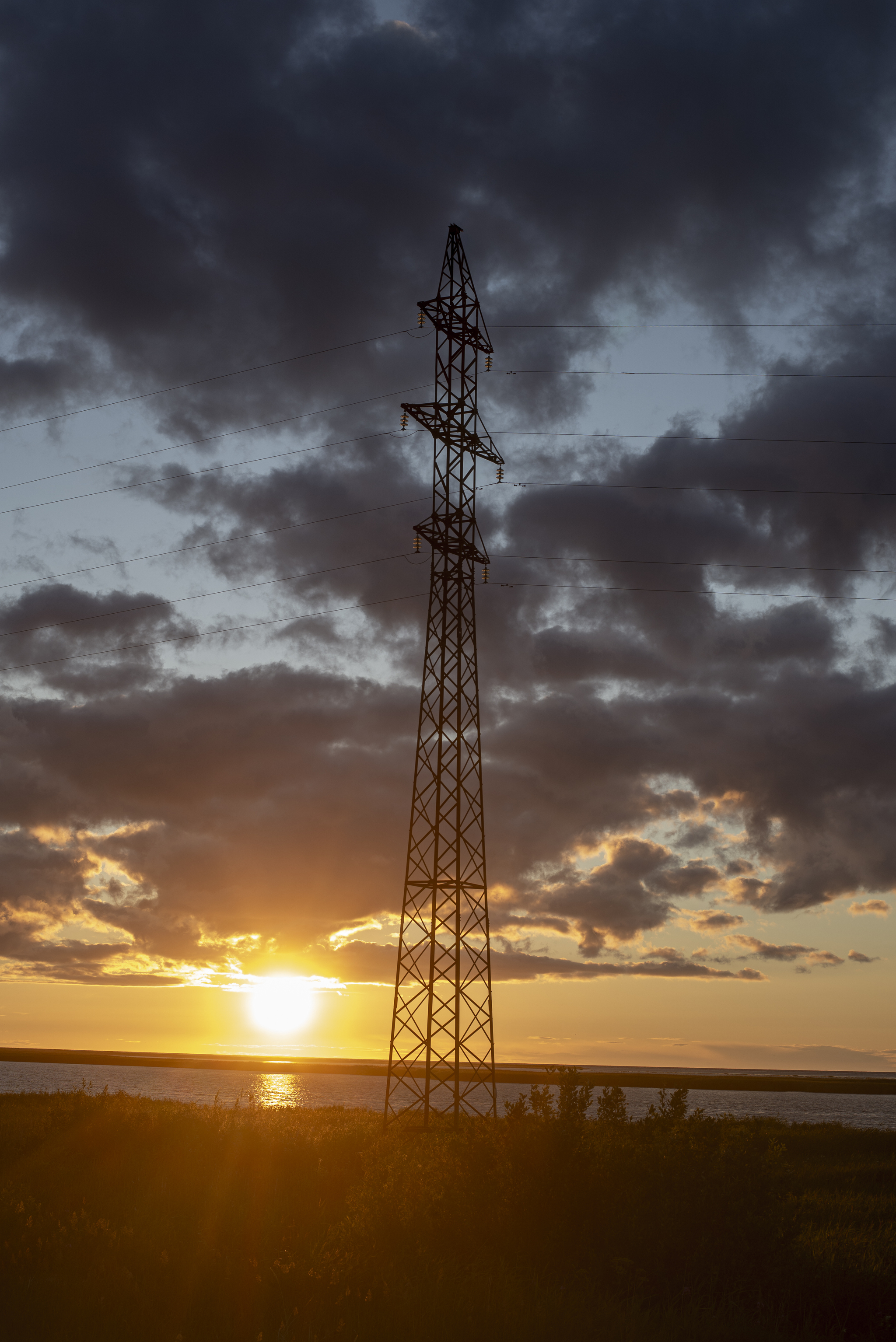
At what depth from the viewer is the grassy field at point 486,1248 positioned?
45.1ft

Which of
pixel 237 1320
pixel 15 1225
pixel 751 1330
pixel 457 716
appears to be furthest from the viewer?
pixel 457 716

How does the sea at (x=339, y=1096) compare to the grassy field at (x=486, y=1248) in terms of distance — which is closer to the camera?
the grassy field at (x=486, y=1248)

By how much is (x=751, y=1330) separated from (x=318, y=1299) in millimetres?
6435

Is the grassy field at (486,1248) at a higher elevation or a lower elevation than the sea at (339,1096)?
higher

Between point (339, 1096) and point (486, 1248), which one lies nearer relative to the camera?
point (486, 1248)

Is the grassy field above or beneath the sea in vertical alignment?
above

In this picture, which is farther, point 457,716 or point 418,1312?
point 457,716

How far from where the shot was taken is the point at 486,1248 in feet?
58.1

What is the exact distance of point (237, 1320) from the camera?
44.7 ft

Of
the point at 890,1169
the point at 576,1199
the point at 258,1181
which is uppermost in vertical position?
the point at 576,1199

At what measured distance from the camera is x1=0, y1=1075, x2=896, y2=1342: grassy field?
45.1ft

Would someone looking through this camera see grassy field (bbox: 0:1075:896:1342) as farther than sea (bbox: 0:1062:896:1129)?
No

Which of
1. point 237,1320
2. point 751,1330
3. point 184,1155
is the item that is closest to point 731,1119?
point 751,1330

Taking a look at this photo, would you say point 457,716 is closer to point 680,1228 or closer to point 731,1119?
point 731,1119
